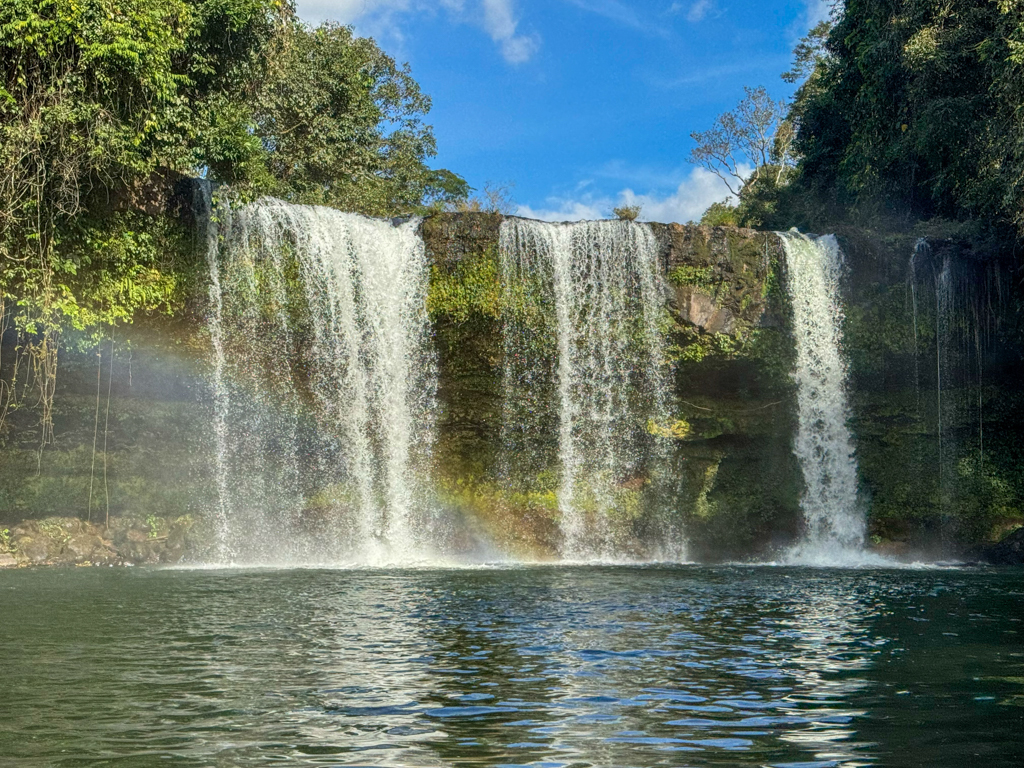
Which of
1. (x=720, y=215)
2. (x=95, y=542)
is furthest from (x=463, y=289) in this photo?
(x=720, y=215)

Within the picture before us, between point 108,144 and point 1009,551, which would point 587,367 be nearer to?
point 1009,551

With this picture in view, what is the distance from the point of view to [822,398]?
23.1m

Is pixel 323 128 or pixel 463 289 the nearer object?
pixel 463 289

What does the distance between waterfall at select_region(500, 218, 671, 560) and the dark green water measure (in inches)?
360

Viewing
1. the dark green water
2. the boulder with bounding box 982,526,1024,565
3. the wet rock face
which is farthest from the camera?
the boulder with bounding box 982,526,1024,565

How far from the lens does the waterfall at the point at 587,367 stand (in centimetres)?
2222

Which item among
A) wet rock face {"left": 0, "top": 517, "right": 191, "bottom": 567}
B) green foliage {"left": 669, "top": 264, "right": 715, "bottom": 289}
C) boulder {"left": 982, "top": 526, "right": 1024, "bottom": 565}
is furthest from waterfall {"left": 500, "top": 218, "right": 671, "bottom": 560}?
wet rock face {"left": 0, "top": 517, "right": 191, "bottom": 567}

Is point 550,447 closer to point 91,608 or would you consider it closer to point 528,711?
point 91,608

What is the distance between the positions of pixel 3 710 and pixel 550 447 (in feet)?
55.5

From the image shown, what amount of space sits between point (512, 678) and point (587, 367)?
15.5 m

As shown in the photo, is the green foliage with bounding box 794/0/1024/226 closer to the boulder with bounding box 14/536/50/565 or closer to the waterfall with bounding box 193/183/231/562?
the waterfall with bounding box 193/183/231/562

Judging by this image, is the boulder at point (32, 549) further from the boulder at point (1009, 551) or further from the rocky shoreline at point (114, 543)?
the boulder at point (1009, 551)

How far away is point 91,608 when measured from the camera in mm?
12094

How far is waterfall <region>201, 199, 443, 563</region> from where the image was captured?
21.5 meters
